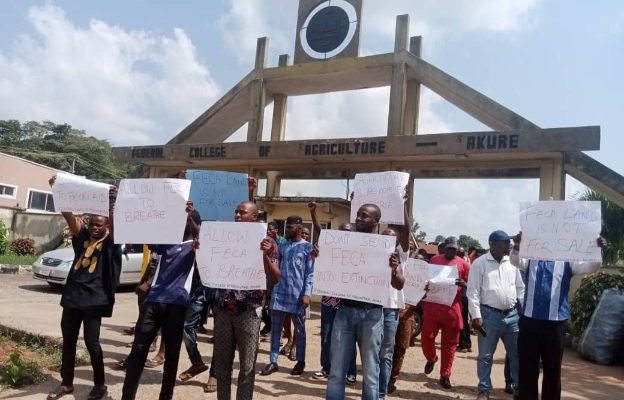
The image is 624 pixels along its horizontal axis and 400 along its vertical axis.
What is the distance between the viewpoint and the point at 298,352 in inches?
238

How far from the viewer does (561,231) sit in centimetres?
412

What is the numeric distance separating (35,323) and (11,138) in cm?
4357

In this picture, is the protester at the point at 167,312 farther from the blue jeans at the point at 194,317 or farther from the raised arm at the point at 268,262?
the blue jeans at the point at 194,317

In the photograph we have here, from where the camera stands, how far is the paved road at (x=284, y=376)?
5.05m

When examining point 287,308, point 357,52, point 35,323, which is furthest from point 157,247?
point 357,52

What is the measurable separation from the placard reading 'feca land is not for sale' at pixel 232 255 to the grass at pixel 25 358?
7.42ft

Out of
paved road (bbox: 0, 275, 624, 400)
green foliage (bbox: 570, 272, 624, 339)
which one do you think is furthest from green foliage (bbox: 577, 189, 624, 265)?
paved road (bbox: 0, 275, 624, 400)

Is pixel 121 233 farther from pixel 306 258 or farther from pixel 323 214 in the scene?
pixel 323 214

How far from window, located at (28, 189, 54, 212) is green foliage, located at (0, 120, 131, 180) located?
1533 centimetres

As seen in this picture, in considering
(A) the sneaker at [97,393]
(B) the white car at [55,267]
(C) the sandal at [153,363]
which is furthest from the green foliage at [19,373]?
(B) the white car at [55,267]

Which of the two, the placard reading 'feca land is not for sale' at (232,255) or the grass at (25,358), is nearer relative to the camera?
the placard reading 'feca land is not for sale' at (232,255)

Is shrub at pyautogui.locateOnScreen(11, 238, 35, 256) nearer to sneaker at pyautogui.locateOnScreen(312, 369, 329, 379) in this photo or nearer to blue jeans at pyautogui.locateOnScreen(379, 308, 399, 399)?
sneaker at pyautogui.locateOnScreen(312, 369, 329, 379)

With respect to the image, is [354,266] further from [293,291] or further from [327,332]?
[293,291]

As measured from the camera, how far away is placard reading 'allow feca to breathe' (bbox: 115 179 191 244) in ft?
13.9
